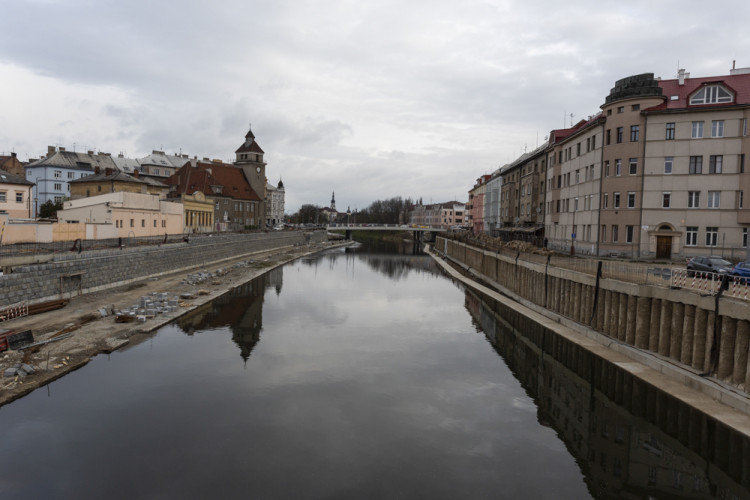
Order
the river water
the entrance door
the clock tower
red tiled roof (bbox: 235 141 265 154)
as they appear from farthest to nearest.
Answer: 1. red tiled roof (bbox: 235 141 265 154)
2. the clock tower
3. the entrance door
4. the river water

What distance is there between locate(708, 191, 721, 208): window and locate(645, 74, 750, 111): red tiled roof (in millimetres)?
7767

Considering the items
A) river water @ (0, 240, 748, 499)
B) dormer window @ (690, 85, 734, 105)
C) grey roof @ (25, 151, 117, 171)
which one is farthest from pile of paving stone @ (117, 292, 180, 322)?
grey roof @ (25, 151, 117, 171)

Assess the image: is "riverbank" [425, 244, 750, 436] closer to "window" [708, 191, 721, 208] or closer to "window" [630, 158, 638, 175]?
"window" [630, 158, 638, 175]

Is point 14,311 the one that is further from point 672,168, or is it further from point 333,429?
point 672,168

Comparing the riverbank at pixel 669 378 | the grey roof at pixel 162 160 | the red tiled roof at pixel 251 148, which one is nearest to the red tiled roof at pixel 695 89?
the riverbank at pixel 669 378

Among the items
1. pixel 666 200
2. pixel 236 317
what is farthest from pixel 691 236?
pixel 236 317

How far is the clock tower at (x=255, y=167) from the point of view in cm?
11588

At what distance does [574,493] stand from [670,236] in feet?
127

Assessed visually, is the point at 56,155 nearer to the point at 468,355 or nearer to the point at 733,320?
the point at 468,355

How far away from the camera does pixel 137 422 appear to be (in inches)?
650

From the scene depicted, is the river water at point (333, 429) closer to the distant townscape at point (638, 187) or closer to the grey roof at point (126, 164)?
the distant townscape at point (638, 187)

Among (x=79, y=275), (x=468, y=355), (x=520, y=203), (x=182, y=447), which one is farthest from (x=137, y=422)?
(x=520, y=203)

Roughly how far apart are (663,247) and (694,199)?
16.8ft

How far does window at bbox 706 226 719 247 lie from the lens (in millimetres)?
42406
